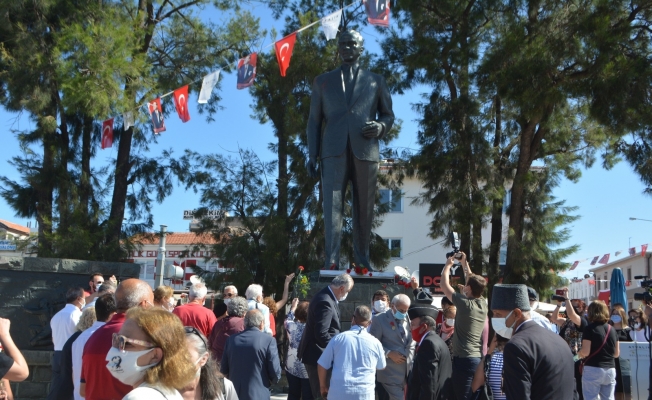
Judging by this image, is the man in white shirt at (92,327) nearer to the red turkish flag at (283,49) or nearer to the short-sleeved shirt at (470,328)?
the short-sleeved shirt at (470,328)

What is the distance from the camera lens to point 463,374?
6016 mm

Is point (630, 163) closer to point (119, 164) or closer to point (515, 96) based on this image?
point (515, 96)

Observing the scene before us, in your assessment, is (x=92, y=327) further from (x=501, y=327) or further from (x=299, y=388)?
(x=299, y=388)

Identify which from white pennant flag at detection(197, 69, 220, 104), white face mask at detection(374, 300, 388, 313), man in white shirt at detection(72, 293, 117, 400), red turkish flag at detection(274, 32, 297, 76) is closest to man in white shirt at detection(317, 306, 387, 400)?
white face mask at detection(374, 300, 388, 313)

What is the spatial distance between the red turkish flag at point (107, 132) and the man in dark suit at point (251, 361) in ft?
32.6

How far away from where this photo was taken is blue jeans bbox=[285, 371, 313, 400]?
23.2ft

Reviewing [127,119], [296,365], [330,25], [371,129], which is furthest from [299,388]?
[127,119]

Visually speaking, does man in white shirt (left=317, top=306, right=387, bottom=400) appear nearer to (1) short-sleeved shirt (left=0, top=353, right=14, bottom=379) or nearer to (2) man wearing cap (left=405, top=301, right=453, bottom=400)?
(2) man wearing cap (left=405, top=301, right=453, bottom=400)

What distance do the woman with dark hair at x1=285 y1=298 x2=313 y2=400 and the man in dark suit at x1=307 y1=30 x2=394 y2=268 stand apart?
4.37 ft

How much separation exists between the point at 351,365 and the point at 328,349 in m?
0.23

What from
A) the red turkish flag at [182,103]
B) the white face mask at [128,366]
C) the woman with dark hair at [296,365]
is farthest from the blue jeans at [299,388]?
the red turkish flag at [182,103]

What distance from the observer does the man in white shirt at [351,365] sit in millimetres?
5117

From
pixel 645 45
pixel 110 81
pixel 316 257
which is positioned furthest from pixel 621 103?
pixel 110 81

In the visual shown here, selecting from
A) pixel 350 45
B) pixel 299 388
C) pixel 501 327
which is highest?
pixel 350 45
